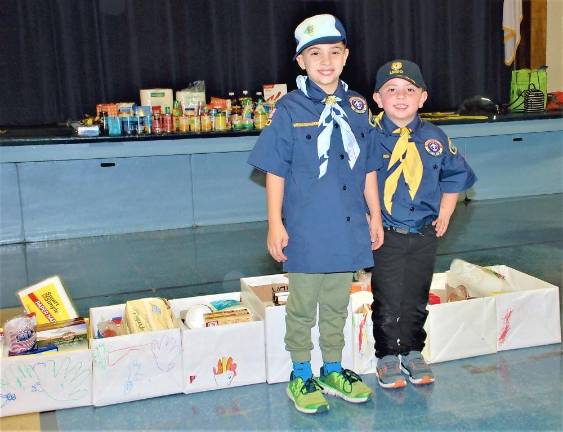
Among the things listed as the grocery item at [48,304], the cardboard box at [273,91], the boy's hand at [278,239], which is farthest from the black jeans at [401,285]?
the cardboard box at [273,91]

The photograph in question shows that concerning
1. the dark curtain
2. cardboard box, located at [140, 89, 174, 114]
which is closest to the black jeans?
cardboard box, located at [140, 89, 174, 114]

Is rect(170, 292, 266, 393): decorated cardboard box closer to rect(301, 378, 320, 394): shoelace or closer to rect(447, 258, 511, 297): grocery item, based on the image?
rect(301, 378, 320, 394): shoelace

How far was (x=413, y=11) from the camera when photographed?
6.39 meters

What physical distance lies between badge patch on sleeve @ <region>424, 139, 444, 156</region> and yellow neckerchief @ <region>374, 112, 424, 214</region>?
0.04m

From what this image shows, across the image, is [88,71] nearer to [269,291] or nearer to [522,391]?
[269,291]

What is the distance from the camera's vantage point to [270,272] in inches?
140

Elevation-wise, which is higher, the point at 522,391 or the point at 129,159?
the point at 129,159

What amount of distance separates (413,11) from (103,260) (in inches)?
160

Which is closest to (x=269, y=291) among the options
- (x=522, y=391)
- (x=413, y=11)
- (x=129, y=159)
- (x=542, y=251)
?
(x=522, y=391)

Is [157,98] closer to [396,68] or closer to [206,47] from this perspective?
[206,47]

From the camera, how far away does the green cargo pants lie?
6.79ft

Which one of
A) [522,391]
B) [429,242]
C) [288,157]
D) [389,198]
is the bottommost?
[522,391]

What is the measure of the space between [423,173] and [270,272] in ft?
5.11

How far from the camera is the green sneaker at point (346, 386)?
209 cm
